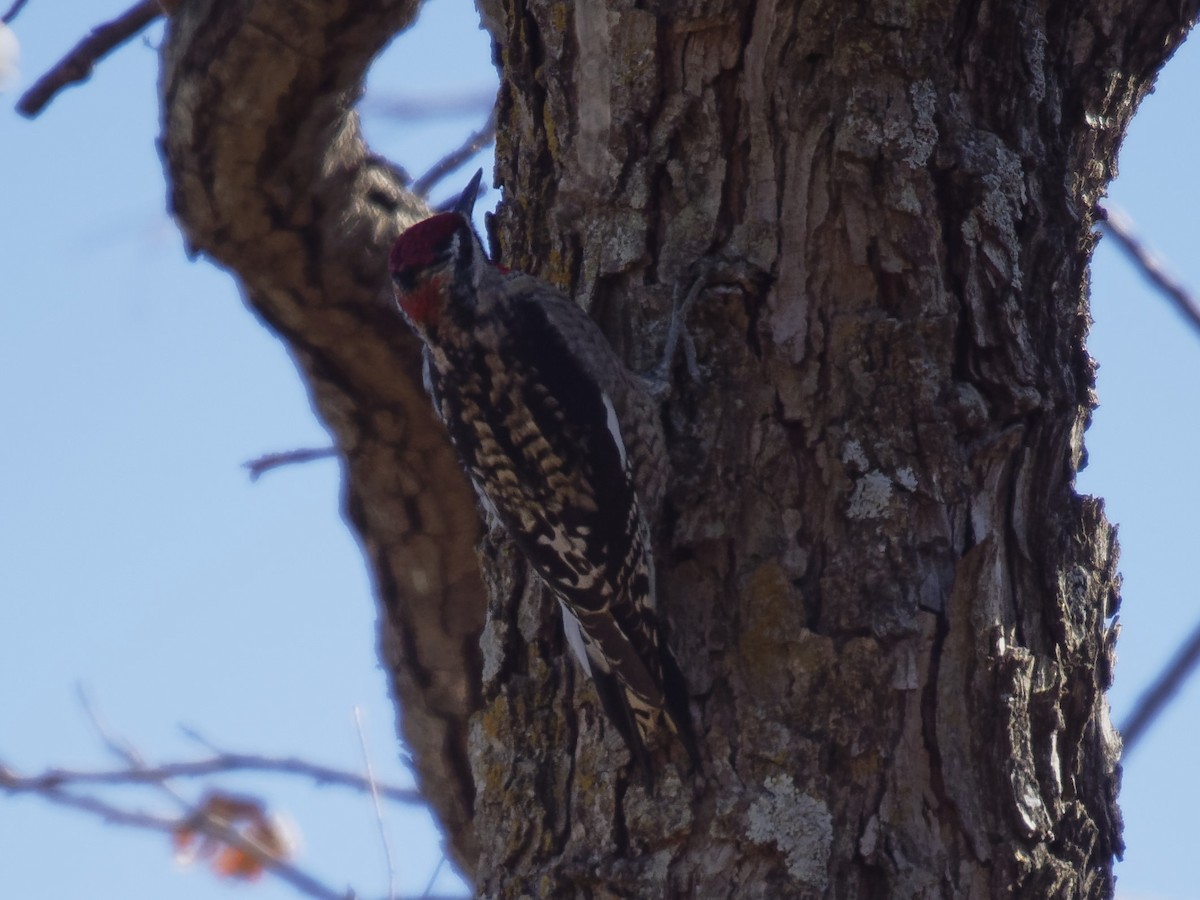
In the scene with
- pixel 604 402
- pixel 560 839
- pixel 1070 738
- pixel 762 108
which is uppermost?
pixel 762 108

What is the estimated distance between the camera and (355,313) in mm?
4074

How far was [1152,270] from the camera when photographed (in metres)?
4.39

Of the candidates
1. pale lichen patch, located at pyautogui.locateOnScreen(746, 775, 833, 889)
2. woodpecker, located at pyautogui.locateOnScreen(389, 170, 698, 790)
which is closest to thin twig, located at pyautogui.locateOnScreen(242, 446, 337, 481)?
woodpecker, located at pyautogui.locateOnScreen(389, 170, 698, 790)

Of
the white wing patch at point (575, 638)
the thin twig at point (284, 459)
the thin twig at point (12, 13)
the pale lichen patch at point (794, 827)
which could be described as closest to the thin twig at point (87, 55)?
the thin twig at point (12, 13)

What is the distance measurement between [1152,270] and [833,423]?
6.62 feet

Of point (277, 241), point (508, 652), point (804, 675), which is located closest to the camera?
point (804, 675)

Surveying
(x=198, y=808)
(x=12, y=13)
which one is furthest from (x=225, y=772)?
(x=12, y=13)

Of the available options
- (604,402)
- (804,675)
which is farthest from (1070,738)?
(604,402)

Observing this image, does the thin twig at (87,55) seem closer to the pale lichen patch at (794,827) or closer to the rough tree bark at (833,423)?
the rough tree bark at (833,423)

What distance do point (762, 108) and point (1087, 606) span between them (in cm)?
128

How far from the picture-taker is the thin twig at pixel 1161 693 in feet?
11.0

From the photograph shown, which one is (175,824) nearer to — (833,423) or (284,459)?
(284,459)

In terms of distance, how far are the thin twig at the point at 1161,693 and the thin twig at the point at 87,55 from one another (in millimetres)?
3452

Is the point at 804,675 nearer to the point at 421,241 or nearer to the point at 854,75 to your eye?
the point at 854,75
